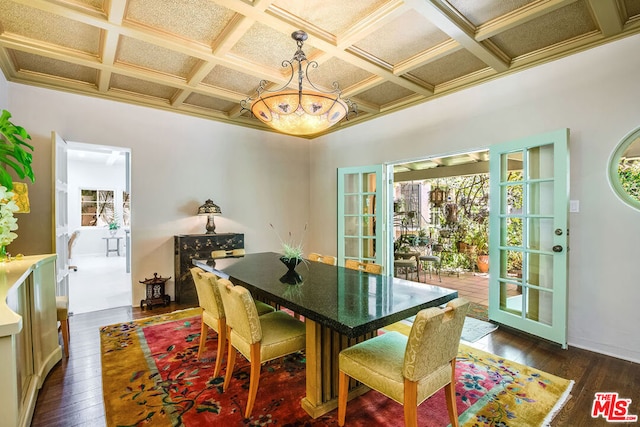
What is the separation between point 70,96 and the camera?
3.80m

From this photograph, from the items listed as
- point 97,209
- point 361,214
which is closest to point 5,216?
point 361,214

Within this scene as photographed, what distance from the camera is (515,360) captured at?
2.62 metres

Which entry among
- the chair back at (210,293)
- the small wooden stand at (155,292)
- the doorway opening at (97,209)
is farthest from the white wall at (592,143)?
the doorway opening at (97,209)

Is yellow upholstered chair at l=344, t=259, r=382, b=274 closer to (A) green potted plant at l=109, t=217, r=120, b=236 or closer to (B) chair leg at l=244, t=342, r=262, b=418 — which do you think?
(B) chair leg at l=244, t=342, r=262, b=418

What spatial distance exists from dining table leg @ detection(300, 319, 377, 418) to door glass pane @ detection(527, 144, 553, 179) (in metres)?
2.66

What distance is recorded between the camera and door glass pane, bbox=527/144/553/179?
3.00m

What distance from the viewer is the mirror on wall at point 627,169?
262cm

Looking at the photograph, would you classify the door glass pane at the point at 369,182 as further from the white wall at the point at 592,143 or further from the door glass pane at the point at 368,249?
the white wall at the point at 592,143

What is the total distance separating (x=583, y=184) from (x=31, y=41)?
208 inches

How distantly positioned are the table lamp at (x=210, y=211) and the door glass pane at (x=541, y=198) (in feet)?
13.2

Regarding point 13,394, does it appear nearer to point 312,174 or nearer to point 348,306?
point 348,306

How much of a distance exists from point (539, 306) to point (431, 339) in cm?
235

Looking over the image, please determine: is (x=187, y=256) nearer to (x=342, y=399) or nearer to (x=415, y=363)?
(x=342, y=399)

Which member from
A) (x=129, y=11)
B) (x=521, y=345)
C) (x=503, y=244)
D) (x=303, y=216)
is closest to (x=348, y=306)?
(x=521, y=345)
